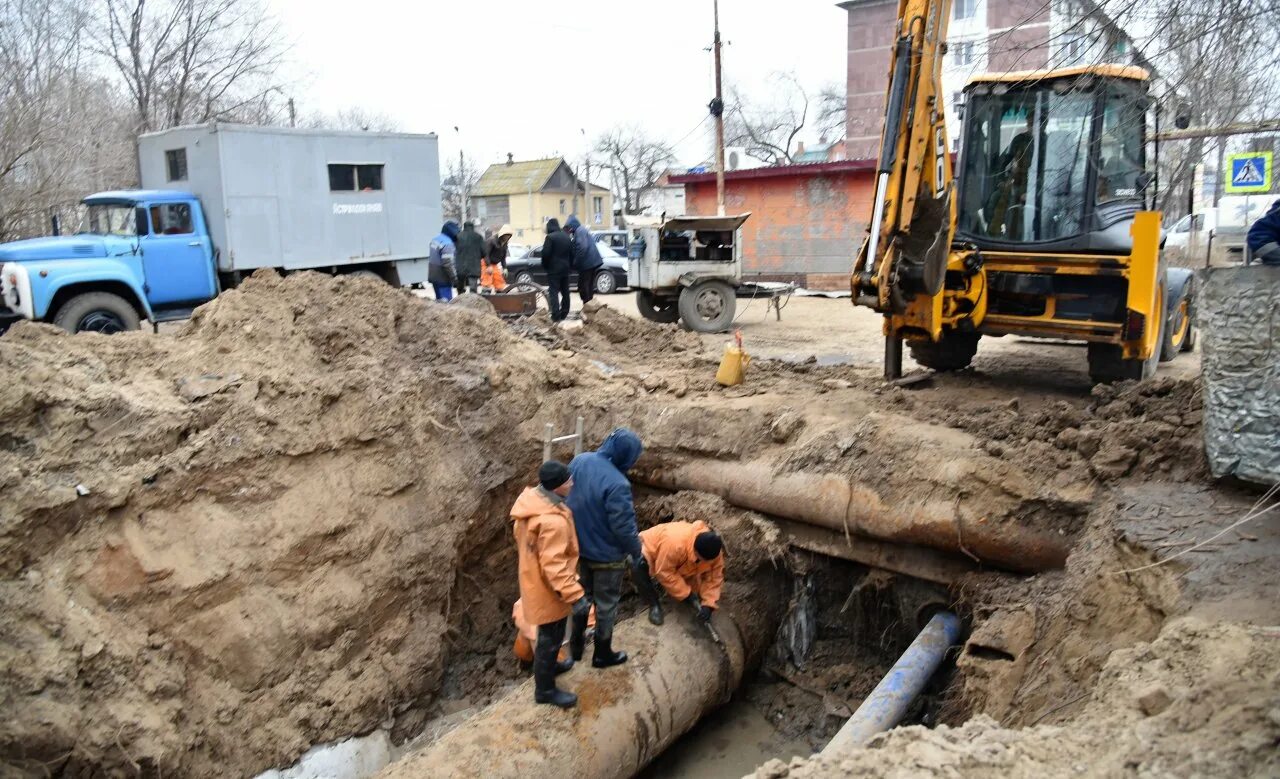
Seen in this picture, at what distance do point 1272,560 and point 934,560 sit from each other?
7.31ft

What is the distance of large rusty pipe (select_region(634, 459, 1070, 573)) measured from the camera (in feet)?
18.5

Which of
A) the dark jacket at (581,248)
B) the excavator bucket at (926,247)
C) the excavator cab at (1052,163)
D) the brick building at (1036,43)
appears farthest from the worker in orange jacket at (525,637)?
the dark jacket at (581,248)

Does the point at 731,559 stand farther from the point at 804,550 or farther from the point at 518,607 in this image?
the point at 518,607

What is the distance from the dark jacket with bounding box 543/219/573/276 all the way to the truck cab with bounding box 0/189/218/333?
4.83 metres

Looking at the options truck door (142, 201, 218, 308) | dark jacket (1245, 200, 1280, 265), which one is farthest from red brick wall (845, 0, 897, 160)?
dark jacket (1245, 200, 1280, 265)

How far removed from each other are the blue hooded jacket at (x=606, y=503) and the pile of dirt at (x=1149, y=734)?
205 centimetres

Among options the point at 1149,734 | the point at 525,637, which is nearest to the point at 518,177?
the point at 525,637

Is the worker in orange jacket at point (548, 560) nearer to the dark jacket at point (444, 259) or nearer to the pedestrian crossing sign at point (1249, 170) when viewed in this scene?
the pedestrian crossing sign at point (1249, 170)

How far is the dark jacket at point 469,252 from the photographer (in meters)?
13.8

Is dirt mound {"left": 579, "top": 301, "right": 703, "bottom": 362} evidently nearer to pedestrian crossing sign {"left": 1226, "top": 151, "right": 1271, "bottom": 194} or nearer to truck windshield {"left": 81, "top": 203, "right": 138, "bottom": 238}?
pedestrian crossing sign {"left": 1226, "top": 151, "right": 1271, "bottom": 194}

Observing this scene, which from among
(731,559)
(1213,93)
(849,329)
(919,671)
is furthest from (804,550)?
(849,329)

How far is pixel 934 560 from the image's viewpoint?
20.2 feet

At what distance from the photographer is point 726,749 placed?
6.34 m

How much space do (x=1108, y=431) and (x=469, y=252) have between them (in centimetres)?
1007
